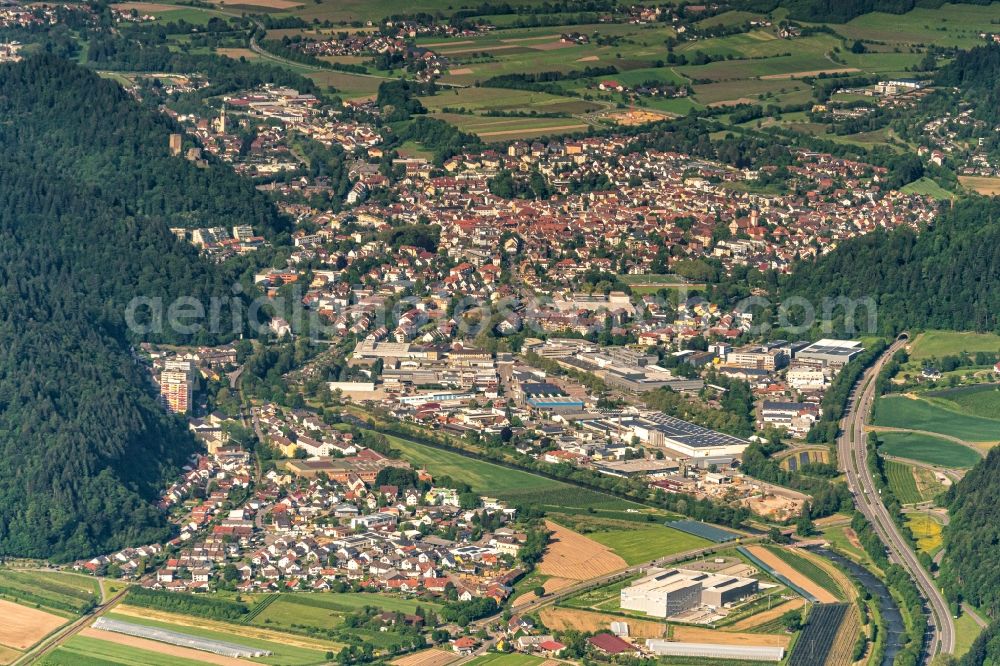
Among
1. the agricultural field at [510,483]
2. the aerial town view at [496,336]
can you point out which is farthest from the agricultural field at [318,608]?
the agricultural field at [510,483]

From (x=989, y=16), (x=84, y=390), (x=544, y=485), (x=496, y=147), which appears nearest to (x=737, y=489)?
(x=544, y=485)

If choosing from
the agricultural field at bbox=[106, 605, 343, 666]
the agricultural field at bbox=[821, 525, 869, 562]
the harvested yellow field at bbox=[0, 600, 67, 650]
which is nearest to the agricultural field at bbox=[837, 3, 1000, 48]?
the agricultural field at bbox=[821, 525, 869, 562]

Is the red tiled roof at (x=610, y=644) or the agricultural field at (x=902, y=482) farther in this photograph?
the agricultural field at (x=902, y=482)

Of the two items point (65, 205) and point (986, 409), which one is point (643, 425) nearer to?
point (986, 409)

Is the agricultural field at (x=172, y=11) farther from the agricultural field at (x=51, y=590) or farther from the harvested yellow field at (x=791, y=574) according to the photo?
the harvested yellow field at (x=791, y=574)

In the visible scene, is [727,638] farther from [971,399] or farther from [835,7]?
[835,7]

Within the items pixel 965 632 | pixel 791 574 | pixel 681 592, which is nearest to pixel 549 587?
pixel 681 592
